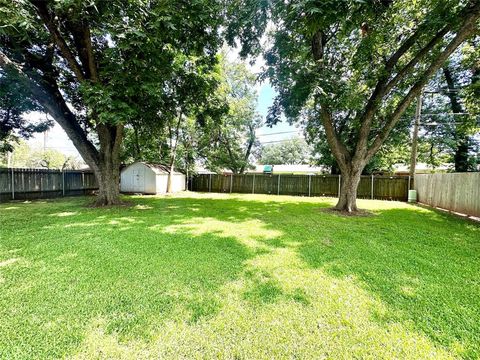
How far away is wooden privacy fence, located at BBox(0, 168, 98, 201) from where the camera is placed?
333 inches

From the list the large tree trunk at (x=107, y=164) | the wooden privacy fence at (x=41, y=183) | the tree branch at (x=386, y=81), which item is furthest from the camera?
the wooden privacy fence at (x=41, y=183)

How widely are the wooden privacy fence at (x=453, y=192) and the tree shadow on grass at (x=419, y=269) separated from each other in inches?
57.8

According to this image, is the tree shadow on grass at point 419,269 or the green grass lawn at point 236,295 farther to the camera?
the tree shadow on grass at point 419,269

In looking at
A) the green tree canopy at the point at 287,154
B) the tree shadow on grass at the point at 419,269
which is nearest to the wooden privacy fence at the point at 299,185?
the tree shadow on grass at the point at 419,269

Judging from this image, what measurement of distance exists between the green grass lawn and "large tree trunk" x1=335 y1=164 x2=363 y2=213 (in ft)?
8.73

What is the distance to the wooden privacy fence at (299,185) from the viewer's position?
1109 cm

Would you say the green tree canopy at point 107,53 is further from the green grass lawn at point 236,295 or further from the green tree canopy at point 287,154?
the green tree canopy at point 287,154

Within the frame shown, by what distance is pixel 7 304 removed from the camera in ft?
6.59

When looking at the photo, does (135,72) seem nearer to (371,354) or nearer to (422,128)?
(371,354)

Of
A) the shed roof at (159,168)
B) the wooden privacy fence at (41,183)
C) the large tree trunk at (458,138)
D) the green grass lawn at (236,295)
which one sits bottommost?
→ the green grass lawn at (236,295)

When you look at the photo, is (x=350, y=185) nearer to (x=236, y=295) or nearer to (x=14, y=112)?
(x=236, y=295)

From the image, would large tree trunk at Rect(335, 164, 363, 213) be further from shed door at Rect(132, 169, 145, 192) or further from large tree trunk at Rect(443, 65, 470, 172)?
shed door at Rect(132, 169, 145, 192)

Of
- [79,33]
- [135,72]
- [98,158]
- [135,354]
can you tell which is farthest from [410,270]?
[79,33]

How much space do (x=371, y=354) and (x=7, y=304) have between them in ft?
10.2
